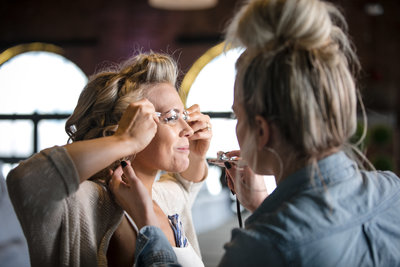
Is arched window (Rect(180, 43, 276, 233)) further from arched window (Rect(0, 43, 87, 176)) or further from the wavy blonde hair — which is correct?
the wavy blonde hair

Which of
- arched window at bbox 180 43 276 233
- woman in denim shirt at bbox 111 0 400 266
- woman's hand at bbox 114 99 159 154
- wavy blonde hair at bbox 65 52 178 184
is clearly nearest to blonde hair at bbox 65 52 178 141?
wavy blonde hair at bbox 65 52 178 184

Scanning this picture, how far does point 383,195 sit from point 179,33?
18.2 ft

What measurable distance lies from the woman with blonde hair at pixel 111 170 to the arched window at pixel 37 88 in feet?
15.0

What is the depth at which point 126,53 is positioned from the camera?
20.3ft

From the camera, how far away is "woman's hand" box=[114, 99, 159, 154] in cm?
114

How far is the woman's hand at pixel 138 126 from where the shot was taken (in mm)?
1141

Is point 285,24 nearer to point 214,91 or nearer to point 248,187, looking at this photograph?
point 248,187

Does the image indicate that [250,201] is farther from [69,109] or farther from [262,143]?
[69,109]

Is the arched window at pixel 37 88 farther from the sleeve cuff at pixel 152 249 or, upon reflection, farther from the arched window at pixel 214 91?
the sleeve cuff at pixel 152 249

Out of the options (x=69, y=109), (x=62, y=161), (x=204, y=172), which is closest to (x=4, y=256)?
(x=204, y=172)

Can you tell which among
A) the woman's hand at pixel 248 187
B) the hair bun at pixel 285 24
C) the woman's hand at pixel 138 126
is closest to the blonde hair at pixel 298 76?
the hair bun at pixel 285 24

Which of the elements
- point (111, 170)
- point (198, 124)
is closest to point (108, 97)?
point (111, 170)

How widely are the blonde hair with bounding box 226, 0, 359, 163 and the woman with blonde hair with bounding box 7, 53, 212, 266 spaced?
316 mm

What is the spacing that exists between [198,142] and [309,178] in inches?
31.6
